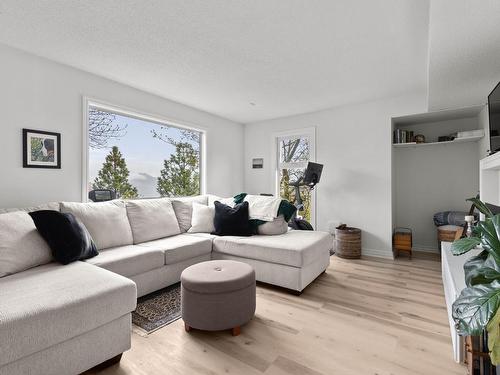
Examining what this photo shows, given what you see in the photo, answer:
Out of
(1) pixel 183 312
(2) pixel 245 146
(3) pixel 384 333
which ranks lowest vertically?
(3) pixel 384 333

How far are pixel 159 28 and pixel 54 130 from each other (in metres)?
1.61

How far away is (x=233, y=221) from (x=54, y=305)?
2.04 meters

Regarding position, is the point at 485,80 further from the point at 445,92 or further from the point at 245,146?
the point at 245,146

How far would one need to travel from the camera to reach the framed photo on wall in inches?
99.4

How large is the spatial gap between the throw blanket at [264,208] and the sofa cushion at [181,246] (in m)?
0.65

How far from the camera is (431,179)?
4.16 meters

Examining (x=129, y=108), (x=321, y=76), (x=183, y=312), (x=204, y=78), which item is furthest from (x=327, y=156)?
(x=183, y=312)

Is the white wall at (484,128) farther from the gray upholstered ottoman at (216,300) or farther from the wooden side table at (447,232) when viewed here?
the gray upholstered ottoman at (216,300)

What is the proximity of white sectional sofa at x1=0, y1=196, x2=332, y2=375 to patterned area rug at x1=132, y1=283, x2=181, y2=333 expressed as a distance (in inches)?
3.4

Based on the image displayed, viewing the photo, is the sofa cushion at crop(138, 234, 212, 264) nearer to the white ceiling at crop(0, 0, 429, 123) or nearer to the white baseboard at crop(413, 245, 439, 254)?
the white ceiling at crop(0, 0, 429, 123)

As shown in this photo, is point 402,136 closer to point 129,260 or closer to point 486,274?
point 486,274

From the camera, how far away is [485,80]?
8.24 ft

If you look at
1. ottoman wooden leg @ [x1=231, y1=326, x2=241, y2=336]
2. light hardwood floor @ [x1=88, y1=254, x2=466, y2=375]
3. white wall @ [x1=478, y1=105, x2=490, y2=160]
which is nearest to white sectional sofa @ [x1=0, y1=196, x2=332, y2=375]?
light hardwood floor @ [x1=88, y1=254, x2=466, y2=375]

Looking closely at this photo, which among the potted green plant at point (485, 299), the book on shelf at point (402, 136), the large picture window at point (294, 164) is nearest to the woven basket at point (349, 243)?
the large picture window at point (294, 164)
